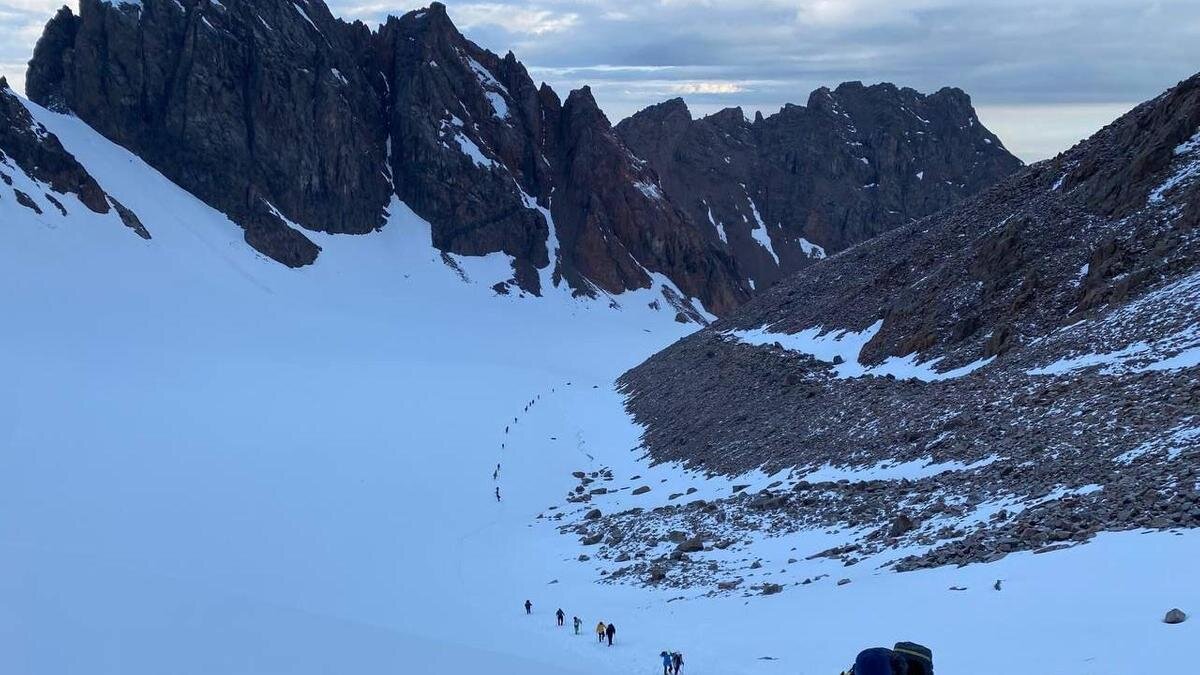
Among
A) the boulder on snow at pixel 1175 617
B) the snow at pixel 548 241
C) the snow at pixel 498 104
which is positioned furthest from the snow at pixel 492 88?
the boulder on snow at pixel 1175 617

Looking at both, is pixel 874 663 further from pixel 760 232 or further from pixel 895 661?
pixel 760 232

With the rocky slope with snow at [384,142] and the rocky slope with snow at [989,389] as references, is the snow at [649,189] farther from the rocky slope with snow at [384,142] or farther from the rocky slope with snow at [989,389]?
the rocky slope with snow at [989,389]

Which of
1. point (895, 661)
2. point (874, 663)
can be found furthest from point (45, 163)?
point (874, 663)

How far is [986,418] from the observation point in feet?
92.3

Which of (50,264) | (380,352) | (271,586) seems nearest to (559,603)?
(271,586)

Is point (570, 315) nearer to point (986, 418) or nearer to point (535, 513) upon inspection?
point (535, 513)

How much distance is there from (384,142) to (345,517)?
97.1 m

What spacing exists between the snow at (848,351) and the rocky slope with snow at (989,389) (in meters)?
0.16

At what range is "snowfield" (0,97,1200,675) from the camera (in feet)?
53.5

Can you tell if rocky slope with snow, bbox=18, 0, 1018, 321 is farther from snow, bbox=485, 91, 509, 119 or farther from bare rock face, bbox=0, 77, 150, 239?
bare rock face, bbox=0, 77, 150, 239

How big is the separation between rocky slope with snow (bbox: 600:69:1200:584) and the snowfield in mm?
1485

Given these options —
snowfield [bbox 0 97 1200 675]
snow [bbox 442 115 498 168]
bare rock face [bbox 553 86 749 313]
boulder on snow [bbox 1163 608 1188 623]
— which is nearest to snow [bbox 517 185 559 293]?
bare rock face [bbox 553 86 749 313]

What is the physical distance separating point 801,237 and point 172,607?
150 meters

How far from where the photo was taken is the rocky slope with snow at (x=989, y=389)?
68.4 ft
